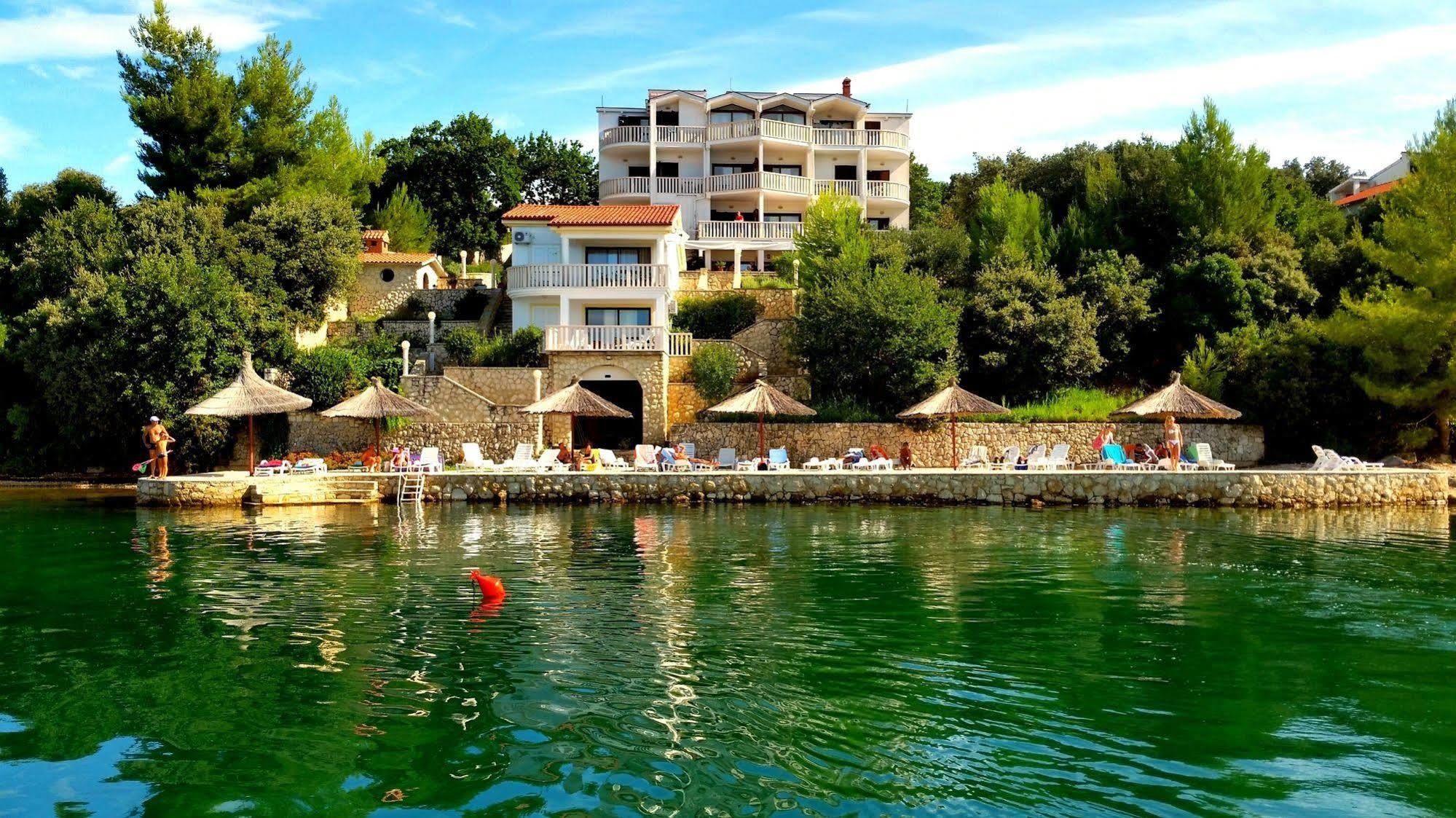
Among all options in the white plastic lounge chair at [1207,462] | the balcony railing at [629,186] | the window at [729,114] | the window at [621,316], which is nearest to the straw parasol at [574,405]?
the window at [621,316]

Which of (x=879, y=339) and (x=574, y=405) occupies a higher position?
(x=879, y=339)

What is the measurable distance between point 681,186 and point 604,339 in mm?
15160

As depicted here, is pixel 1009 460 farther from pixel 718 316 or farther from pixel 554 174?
pixel 554 174

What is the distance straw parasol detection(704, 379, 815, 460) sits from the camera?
90.2 ft

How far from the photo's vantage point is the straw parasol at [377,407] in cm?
2694

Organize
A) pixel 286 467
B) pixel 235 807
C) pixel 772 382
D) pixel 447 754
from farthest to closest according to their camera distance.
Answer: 1. pixel 772 382
2. pixel 286 467
3. pixel 447 754
4. pixel 235 807

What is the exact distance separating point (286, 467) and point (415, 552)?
11237 mm

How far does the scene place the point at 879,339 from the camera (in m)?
30.5

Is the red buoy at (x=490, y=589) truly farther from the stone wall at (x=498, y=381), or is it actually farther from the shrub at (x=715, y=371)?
the stone wall at (x=498, y=381)

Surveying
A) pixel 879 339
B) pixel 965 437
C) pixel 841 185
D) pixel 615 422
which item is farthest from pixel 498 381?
pixel 841 185

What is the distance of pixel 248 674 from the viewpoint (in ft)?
34.0

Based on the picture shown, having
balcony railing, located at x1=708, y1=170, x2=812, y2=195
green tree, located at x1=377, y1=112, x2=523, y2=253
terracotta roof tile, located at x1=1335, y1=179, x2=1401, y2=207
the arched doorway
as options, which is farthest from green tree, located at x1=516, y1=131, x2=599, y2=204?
terracotta roof tile, located at x1=1335, y1=179, x2=1401, y2=207

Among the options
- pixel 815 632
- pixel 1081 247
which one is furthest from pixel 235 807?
pixel 1081 247

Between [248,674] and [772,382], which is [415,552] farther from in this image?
[772,382]
